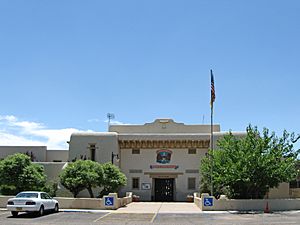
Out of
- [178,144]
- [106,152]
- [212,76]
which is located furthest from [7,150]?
[212,76]

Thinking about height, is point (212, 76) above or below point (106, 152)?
above

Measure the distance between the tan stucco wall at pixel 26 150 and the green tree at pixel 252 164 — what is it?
22108mm

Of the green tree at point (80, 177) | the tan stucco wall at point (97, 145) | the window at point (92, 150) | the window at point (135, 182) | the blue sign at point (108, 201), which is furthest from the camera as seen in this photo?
the window at point (135, 182)

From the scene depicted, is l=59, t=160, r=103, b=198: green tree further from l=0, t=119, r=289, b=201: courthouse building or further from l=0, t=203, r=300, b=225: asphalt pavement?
l=0, t=119, r=289, b=201: courthouse building

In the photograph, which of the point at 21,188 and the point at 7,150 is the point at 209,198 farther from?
the point at 7,150

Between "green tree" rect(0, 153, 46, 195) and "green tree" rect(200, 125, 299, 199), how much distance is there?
1515 cm

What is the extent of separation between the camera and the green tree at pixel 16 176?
3628 cm

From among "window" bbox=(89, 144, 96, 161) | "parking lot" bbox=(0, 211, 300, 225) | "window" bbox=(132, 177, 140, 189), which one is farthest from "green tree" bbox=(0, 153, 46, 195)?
"parking lot" bbox=(0, 211, 300, 225)

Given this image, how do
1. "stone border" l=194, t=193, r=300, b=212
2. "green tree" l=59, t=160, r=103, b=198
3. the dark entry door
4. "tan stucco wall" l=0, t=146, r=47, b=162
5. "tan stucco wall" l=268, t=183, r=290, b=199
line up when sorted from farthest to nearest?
"tan stucco wall" l=0, t=146, r=47, b=162 → the dark entry door → "tan stucco wall" l=268, t=183, r=290, b=199 → "green tree" l=59, t=160, r=103, b=198 → "stone border" l=194, t=193, r=300, b=212

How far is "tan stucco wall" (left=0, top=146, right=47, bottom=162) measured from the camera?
47.8 meters

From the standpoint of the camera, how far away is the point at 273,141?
3269 centimetres

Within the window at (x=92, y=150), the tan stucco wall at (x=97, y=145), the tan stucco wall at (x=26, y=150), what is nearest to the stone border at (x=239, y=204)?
the tan stucco wall at (x=97, y=145)

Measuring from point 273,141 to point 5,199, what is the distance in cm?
1984

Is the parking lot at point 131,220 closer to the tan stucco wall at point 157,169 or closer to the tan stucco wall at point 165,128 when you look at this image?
the tan stucco wall at point 157,169
